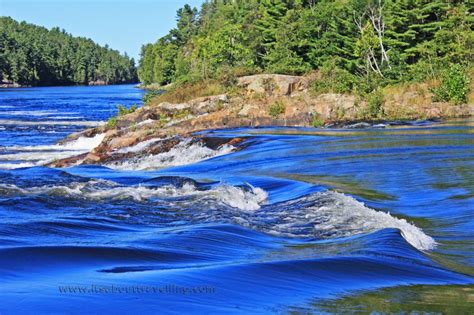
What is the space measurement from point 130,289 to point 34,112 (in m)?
55.3

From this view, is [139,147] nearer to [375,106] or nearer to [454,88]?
[375,106]

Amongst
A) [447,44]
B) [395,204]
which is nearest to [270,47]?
[447,44]

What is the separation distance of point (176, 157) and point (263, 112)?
49.4 ft

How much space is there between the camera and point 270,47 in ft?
203

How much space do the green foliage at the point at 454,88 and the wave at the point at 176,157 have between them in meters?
16.8

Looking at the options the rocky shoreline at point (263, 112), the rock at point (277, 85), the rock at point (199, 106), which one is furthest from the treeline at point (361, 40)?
the rock at point (199, 106)

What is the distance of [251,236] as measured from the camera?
9.93 m

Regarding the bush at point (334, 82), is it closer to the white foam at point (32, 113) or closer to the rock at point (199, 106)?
the rock at point (199, 106)

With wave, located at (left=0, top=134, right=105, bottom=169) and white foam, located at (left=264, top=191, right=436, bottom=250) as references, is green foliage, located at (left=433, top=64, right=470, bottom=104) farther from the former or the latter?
white foam, located at (left=264, top=191, right=436, bottom=250)

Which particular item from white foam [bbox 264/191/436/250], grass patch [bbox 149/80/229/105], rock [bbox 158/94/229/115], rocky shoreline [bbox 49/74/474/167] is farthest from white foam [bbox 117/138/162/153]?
grass patch [bbox 149/80/229/105]

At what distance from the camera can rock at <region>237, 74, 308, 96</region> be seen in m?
45.1

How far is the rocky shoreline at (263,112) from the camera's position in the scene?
35.1 m

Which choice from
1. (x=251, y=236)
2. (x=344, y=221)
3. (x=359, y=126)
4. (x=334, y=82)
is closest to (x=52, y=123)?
(x=334, y=82)

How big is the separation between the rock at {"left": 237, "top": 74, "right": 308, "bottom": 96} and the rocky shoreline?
64 mm
